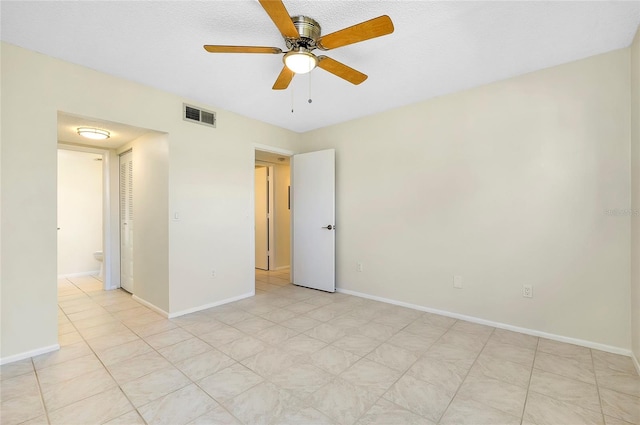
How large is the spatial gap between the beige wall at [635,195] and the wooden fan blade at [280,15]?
251 cm

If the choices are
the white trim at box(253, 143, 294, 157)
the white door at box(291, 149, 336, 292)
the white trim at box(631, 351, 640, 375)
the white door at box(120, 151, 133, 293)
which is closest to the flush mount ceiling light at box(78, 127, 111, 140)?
the white door at box(120, 151, 133, 293)

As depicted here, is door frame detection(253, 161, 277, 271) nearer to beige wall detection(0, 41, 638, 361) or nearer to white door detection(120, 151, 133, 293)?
beige wall detection(0, 41, 638, 361)

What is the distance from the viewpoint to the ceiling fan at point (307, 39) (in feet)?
5.38

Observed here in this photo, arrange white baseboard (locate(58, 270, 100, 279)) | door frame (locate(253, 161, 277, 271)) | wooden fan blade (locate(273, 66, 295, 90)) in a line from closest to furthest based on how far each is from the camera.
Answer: wooden fan blade (locate(273, 66, 295, 90))
white baseboard (locate(58, 270, 100, 279))
door frame (locate(253, 161, 277, 271))

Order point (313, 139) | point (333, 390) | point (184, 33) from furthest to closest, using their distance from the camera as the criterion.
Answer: point (313, 139), point (184, 33), point (333, 390)

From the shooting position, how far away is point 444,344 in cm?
258

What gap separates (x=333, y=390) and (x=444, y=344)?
1.22m

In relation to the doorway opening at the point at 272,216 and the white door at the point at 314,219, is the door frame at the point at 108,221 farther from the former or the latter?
the white door at the point at 314,219

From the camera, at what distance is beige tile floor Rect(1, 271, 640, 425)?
66.7 inches

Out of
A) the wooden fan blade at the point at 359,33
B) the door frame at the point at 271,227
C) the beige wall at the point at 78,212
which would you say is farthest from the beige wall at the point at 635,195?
the beige wall at the point at 78,212

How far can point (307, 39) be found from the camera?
198cm

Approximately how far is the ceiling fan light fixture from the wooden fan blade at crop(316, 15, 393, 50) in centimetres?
10

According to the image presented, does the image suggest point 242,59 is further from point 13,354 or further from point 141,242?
point 13,354

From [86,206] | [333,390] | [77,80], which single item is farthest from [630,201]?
[86,206]
